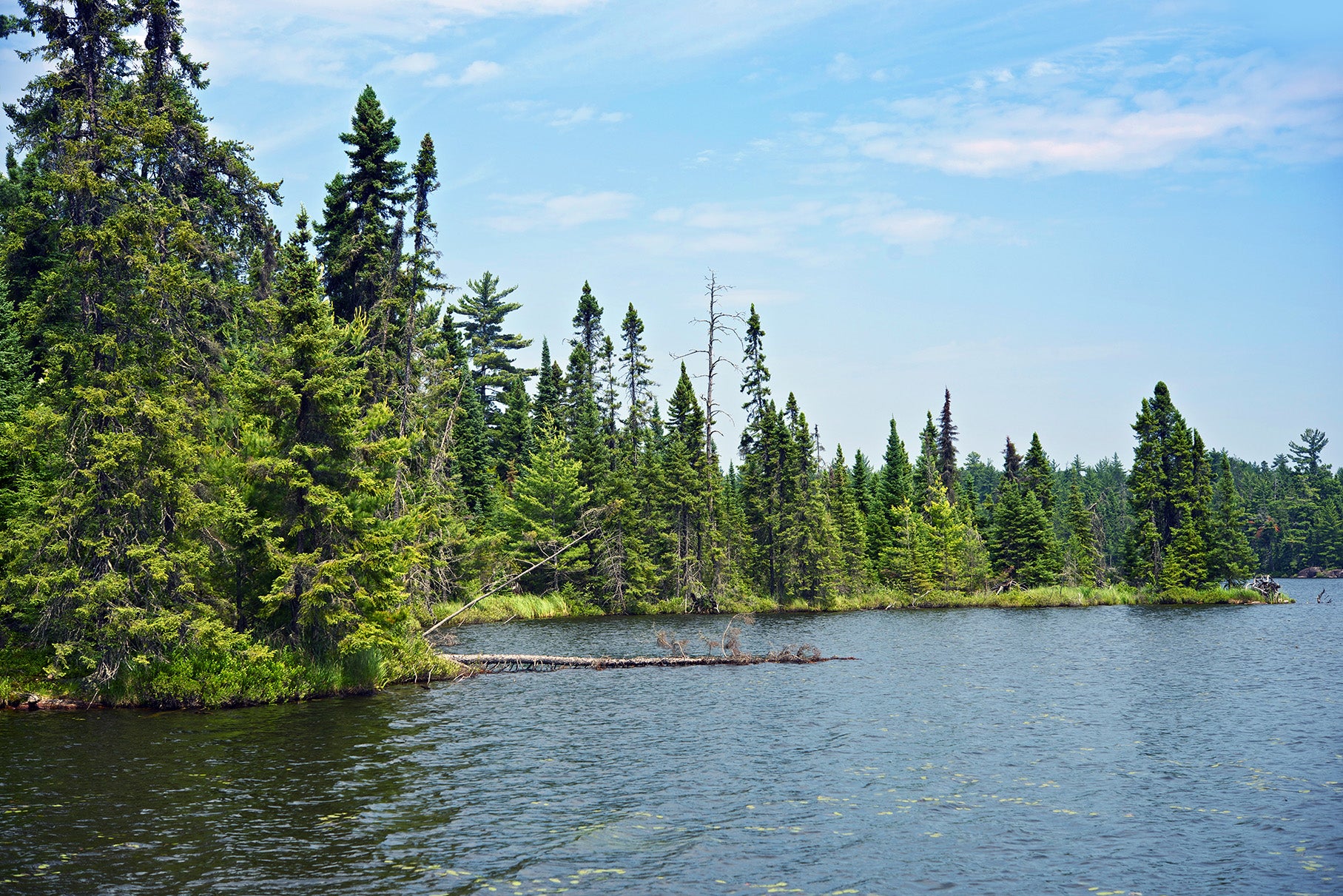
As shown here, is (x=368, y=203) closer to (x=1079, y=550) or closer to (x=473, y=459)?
(x=473, y=459)

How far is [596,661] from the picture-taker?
3991cm

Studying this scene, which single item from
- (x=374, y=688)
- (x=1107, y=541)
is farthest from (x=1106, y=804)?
(x=1107, y=541)

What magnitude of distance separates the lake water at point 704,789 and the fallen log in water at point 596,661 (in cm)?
218

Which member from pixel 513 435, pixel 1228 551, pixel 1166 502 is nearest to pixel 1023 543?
pixel 1166 502

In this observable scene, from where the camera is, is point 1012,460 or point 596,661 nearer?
point 596,661

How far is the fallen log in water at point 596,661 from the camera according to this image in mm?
39531

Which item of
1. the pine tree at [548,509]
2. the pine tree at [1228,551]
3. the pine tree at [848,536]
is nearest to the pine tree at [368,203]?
the pine tree at [548,509]

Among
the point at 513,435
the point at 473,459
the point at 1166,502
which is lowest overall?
the point at 1166,502

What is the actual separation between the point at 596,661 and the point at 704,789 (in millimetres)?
19596

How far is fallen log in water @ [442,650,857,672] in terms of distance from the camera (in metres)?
39.5

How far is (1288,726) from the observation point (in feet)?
88.4

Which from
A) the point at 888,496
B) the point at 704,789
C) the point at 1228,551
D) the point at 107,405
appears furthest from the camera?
the point at 888,496

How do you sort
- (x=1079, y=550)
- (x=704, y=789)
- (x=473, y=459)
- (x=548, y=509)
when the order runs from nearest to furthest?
(x=704, y=789)
(x=548, y=509)
(x=473, y=459)
(x=1079, y=550)

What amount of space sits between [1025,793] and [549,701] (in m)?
17.3
